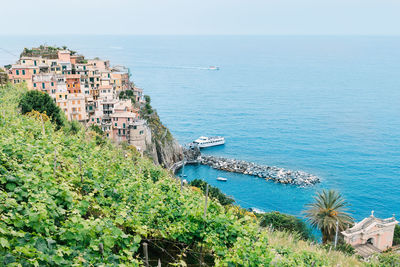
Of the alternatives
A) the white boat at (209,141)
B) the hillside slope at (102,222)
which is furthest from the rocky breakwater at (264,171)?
the hillside slope at (102,222)

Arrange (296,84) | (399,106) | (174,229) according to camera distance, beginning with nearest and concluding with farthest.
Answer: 1. (174,229)
2. (399,106)
3. (296,84)

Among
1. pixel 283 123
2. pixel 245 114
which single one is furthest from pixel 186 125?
pixel 283 123

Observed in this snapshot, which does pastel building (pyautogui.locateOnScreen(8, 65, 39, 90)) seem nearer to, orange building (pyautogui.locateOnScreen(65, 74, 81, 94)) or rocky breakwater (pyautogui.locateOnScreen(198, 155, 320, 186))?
orange building (pyautogui.locateOnScreen(65, 74, 81, 94))

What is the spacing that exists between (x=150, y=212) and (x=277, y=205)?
44.6 m

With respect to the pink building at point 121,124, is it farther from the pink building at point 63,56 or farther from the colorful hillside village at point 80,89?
the pink building at point 63,56

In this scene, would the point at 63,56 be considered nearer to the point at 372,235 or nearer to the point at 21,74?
the point at 21,74

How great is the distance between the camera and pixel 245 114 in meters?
94.6

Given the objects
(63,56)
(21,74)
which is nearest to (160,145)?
(63,56)

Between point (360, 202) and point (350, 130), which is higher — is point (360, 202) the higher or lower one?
the lower one

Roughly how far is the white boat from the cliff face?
6.26 meters

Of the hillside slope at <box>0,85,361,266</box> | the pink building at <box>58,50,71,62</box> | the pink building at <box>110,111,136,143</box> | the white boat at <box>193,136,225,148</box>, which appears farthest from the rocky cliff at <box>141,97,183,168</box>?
the hillside slope at <box>0,85,361,266</box>

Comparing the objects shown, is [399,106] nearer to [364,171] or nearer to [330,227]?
[364,171]

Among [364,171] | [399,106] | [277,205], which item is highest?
[399,106]

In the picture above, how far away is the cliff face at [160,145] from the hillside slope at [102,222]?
4554 cm
